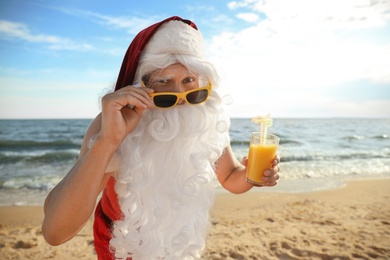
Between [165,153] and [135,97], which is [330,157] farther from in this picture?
[135,97]

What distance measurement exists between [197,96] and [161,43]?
42 cm

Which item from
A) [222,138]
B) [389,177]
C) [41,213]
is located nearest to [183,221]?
[222,138]

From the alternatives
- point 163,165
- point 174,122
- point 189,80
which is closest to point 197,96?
point 189,80

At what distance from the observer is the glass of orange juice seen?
2.01 meters

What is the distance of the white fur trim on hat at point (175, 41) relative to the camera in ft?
6.16

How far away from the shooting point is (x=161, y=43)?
1.89 metres

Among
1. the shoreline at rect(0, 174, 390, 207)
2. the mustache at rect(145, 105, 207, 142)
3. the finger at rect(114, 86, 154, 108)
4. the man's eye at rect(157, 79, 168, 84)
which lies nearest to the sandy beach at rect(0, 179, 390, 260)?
the shoreline at rect(0, 174, 390, 207)

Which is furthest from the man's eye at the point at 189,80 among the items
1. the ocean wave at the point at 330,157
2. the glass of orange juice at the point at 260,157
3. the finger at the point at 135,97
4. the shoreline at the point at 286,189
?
the ocean wave at the point at 330,157

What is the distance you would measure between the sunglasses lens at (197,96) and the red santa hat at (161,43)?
0.27 meters

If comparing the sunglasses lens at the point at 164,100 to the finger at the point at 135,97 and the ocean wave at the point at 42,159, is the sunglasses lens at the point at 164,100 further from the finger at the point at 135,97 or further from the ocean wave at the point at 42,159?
the ocean wave at the point at 42,159

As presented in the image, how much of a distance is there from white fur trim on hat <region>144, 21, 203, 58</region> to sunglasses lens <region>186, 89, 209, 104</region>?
0.26 m

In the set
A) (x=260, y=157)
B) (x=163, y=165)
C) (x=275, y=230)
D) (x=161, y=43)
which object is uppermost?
(x=161, y=43)

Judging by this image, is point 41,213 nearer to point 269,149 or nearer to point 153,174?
point 153,174

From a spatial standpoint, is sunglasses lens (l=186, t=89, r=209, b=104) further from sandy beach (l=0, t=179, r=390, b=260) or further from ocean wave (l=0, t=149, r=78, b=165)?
ocean wave (l=0, t=149, r=78, b=165)
